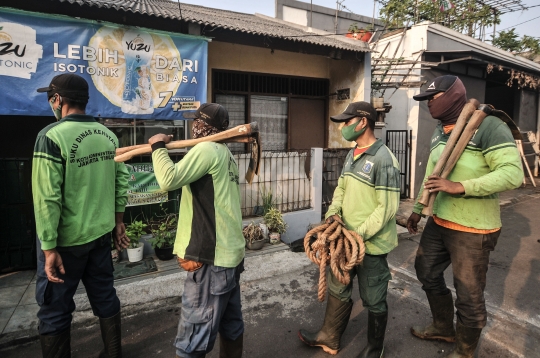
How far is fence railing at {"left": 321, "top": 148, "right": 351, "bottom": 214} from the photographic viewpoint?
280 inches

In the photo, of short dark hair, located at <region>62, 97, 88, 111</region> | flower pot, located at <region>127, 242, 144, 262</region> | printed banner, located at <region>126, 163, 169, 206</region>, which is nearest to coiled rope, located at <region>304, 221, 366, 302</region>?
short dark hair, located at <region>62, 97, 88, 111</region>

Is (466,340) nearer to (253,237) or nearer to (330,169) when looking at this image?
(253,237)

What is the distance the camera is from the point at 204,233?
2.07 metres

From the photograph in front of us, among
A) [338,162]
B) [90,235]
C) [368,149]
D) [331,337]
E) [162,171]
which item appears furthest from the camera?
[338,162]

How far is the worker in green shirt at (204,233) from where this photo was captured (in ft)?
6.53

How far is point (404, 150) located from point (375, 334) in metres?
7.18

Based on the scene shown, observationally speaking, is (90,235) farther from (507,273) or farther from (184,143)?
(507,273)

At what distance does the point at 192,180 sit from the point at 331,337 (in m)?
1.73

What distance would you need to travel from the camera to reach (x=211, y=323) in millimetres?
2020

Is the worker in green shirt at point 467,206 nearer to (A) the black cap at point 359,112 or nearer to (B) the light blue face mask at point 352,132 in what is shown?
(A) the black cap at point 359,112

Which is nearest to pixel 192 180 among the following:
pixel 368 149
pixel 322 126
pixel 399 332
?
pixel 368 149

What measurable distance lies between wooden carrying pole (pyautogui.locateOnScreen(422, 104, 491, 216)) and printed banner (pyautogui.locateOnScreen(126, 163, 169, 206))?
3.64 metres

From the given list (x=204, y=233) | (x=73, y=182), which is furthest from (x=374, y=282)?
(x=73, y=182)

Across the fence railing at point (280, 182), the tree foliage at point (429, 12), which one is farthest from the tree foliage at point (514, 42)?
the fence railing at point (280, 182)
